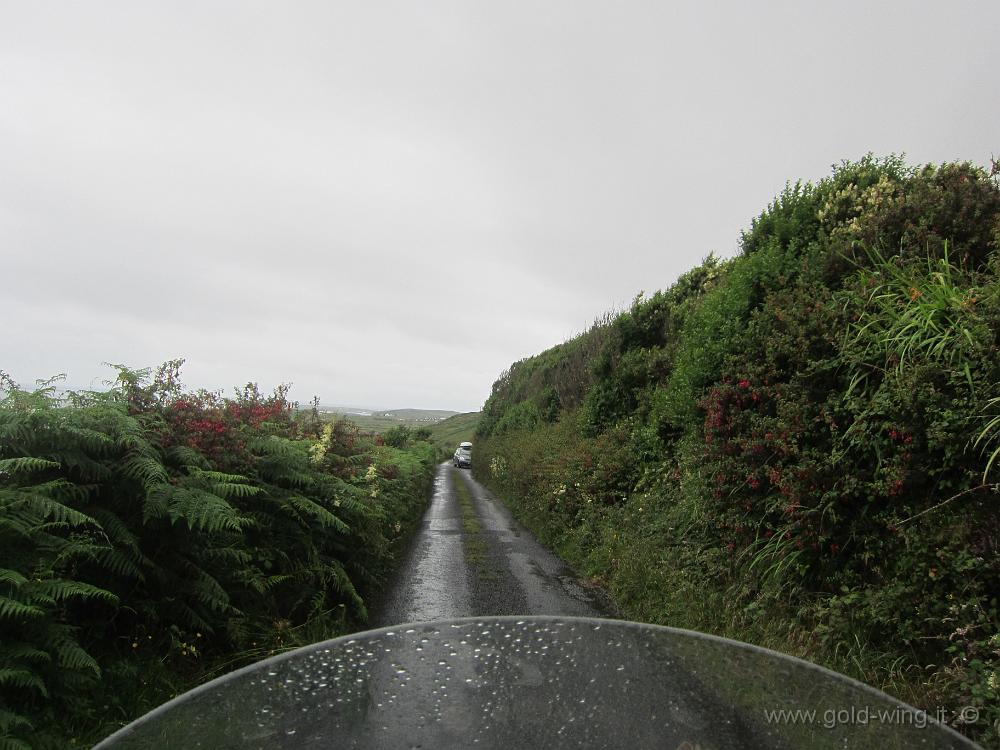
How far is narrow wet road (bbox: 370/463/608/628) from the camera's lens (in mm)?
6949

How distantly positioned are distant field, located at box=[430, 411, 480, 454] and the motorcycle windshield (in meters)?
55.9

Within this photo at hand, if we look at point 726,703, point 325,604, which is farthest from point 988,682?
point 325,604

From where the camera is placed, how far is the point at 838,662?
383 cm

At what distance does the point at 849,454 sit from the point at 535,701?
13.3 feet

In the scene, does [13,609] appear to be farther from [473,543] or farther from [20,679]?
[473,543]

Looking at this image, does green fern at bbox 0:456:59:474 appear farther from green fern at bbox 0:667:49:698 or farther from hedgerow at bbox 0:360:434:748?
green fern at bbox 0:667:49:698

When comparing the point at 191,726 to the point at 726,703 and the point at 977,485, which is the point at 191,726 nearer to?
the point at 726,703

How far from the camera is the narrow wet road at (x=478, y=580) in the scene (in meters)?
6.95

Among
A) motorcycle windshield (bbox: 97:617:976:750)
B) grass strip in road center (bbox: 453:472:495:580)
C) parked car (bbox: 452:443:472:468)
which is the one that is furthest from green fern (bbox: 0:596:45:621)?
parked car (bbox: 452:443:472:468)

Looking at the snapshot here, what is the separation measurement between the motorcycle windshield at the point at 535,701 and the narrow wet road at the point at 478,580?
202 inches

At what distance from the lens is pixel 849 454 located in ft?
15.0

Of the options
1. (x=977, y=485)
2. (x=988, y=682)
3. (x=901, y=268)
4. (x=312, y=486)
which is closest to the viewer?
(x=988, y=682)

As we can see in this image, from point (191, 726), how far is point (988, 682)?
11.5 ft

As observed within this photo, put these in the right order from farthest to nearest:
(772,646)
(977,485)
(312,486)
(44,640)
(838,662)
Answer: (312,486) → (772,646) → (838,662) → (977,485) → (44,640)
